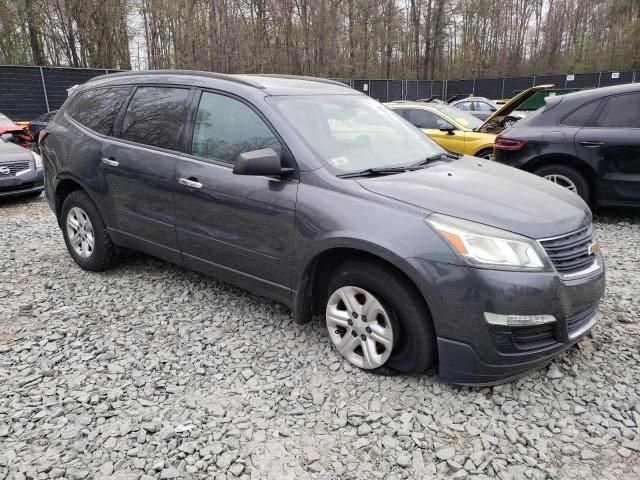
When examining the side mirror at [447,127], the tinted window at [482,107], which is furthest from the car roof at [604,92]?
the tinted window at [482,107]

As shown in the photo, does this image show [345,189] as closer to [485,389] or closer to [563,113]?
[485,389]

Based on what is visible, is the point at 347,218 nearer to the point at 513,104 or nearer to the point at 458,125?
the point at 513,104

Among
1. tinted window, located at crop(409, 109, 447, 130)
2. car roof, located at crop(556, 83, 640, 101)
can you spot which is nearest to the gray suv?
car roof, located at crop(556, 83, 640, 101)

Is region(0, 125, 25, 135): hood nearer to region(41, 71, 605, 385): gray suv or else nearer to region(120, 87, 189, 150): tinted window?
region(41, 71, 605, 385): gray suv

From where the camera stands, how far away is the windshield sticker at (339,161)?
3077 millimetres

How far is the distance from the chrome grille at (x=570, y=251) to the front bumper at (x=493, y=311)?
84mm

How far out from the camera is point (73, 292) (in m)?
4.22

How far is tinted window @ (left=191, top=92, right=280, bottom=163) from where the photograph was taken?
3.27 metres

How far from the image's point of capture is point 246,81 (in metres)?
3.49

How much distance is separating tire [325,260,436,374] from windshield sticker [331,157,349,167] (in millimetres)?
631

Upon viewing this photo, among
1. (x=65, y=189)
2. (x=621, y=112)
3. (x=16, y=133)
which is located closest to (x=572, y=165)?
(x=621, y=112)

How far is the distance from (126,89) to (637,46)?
4258 cm

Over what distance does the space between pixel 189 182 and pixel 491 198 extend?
2064 millimetres

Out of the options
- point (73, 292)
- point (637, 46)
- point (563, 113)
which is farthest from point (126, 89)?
point (637, 46)
